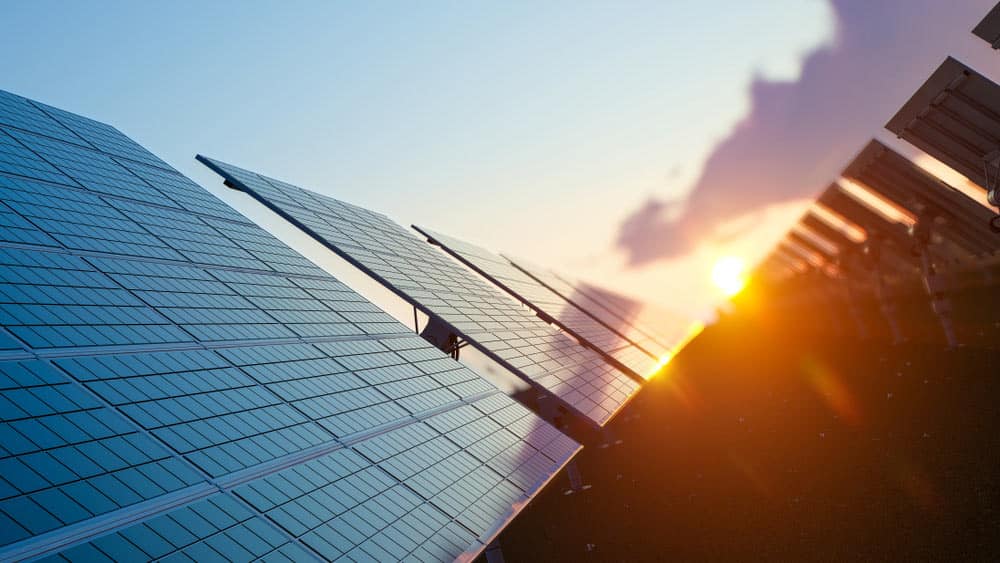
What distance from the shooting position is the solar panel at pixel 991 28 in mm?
13643

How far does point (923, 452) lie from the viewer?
16062mm

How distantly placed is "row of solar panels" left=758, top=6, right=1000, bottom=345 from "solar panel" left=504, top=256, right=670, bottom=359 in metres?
11.1

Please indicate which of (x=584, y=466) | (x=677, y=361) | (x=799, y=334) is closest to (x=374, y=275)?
(x=584, y=466)

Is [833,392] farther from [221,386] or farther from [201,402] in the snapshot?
[201,402]

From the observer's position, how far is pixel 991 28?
547 inches

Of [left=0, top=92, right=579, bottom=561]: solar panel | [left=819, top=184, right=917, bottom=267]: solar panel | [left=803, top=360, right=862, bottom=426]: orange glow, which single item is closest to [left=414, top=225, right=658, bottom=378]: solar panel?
[left=803, top=360, right=862, bottom=426]: orange glow

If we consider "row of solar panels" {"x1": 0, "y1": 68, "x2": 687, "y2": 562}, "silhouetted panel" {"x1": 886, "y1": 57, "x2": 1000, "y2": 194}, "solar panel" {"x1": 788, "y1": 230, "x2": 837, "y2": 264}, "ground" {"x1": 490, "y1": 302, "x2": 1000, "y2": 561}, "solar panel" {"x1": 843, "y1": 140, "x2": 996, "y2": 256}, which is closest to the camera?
"row of solar panels" {"x1": 0, "y1": 68, "x2": 687, "y2": 562}

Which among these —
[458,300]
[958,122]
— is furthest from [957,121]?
[458,300]

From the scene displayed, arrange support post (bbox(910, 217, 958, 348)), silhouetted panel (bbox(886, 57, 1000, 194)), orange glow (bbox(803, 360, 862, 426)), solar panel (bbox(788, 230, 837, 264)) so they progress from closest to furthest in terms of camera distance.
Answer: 1. silhouetted panel (bbox(886, 57, 1000, 194))
2. orange glow (bbox(803, 360, 862, 426))
3. support post (bbox(910, 217, 958, 348))
4. solar panel (bbox(788, 230, 837, 264))

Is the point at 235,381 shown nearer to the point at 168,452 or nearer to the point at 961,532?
the point at 168,452

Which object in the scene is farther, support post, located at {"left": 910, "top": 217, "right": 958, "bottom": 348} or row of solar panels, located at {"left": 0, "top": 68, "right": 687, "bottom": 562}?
support post, located at {"left": 910, "top": 217, "right": 958, "bottom": 348}

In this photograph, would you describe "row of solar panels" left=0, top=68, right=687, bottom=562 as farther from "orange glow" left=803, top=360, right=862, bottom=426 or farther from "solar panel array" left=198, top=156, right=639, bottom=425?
"orange glow" left=803, top=360, right=862, bottom=426

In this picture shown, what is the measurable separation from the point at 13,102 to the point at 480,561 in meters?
19.6

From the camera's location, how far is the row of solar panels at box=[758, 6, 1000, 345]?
57.0 ft
